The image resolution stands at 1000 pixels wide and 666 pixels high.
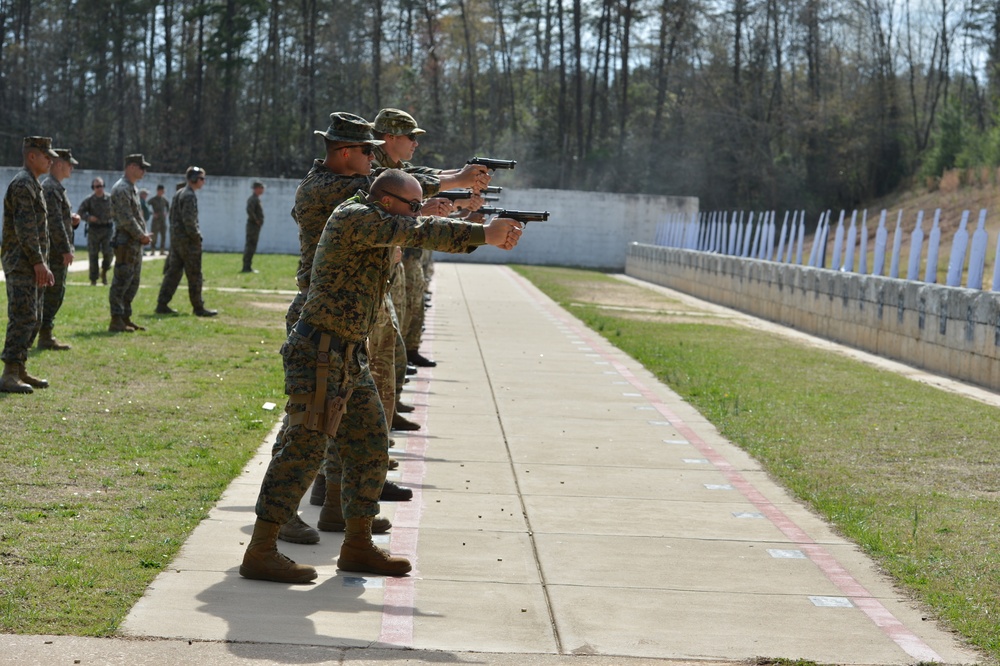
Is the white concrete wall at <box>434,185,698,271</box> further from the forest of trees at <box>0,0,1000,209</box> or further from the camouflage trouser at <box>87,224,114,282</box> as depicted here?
the camouflage trouser at <box>87,224,114,282</box>

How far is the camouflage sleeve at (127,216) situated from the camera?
16.3 metres

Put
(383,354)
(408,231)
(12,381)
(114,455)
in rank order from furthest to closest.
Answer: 1. (12,381)
2. (114,455)
3. (383,354)
4. (408,231)

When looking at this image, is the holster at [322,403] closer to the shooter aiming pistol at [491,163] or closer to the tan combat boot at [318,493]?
the tan combat boot at [318,493]

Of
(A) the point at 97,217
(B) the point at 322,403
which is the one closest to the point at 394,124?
(B) the point at 322,403

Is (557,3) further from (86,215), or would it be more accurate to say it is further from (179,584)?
(179,584)

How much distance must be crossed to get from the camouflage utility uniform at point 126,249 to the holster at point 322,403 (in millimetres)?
10959

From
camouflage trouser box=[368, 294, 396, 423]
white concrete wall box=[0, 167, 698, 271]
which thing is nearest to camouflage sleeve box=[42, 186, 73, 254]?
camouflage trouser box=[368, 294, 396, 423]

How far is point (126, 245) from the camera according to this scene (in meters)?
16.5

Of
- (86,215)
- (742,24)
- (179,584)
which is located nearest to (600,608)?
(179,584)

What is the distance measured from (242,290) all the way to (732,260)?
10.9 meters

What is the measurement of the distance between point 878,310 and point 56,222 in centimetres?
1164

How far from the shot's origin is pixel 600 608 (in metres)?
5.63

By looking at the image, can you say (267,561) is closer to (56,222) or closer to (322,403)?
(322,403)

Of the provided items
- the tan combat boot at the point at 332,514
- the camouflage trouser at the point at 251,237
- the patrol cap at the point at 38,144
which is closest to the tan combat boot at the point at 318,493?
the tan combat boot at the point at 332,514
